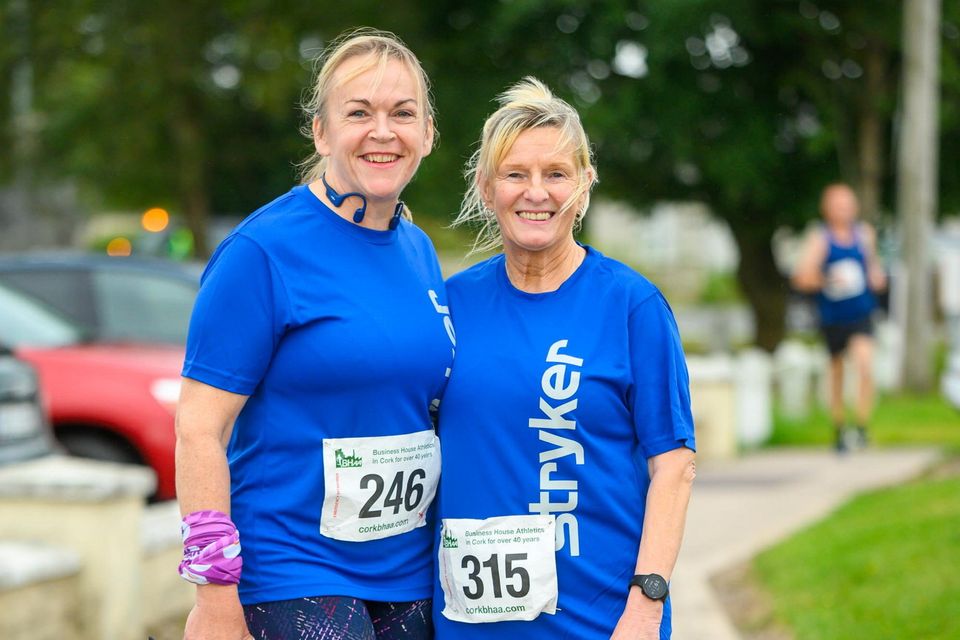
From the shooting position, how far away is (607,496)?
3199mm

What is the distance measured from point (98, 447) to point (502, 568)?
5.89 m

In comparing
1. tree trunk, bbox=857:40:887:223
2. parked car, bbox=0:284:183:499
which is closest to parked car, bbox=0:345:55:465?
parked car, bbox=0:284:183:499

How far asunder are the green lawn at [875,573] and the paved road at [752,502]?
321 mm

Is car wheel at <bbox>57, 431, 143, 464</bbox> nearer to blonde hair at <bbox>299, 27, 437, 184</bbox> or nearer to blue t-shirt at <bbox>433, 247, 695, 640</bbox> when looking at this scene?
blonde hair at <bbox>299, 27, 437, 184</bbox>

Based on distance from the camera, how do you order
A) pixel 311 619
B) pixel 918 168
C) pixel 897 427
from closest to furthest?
pixel 311 619
pixel 897 427
pixel 918 168

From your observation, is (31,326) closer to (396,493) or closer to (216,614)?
(396,493)

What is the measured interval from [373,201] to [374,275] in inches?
6.3

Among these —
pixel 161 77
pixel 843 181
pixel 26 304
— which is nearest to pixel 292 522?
pixel 26 304

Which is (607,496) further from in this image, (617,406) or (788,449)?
(788,449)

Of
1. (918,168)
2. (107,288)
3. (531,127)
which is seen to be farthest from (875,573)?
(918,168)

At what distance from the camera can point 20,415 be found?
23.4 feet

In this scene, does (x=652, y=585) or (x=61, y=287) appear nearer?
(x=652, y=585)

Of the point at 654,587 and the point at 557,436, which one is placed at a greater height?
the point at 557,436

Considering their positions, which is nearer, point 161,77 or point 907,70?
point 907,70
